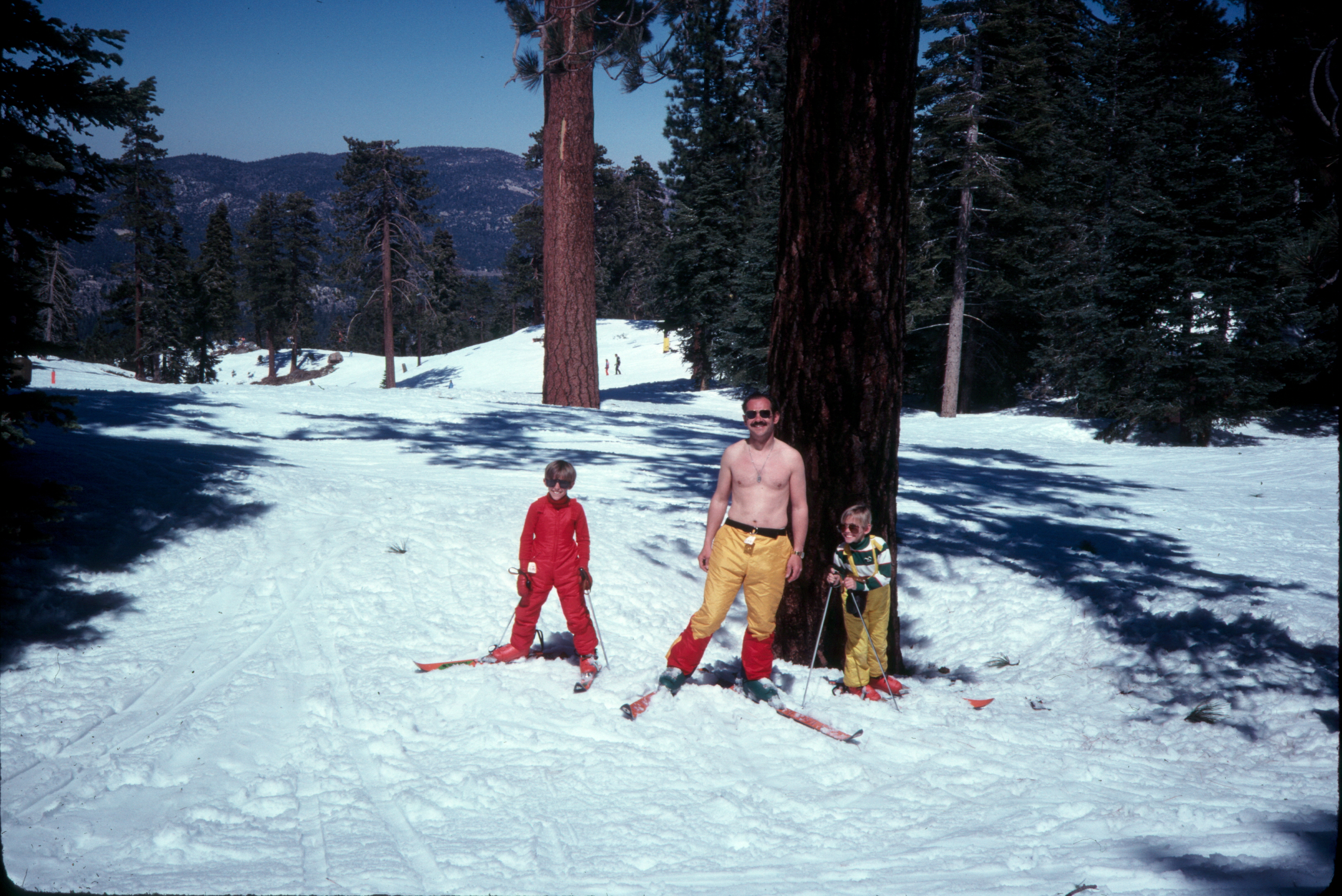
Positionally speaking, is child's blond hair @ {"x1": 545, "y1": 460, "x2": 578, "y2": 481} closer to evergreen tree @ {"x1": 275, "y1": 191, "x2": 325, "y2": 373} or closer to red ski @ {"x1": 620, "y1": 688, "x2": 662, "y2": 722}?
red ski @ {"x1": 620, "y1": 688, "x2": 662, "y2": 722}

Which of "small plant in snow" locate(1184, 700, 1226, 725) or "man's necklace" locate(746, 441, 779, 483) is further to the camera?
"small plant in snow" locate(1184, 700, 1226, 725)

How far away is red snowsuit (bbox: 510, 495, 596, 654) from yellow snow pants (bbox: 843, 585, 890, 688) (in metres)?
1.72

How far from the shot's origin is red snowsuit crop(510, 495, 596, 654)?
519 centimetres

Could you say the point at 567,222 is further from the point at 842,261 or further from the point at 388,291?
the point at 388,291

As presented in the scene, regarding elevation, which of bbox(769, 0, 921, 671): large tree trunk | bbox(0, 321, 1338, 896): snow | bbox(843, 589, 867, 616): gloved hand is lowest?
bbox(0, 321, 1338, 896): snow

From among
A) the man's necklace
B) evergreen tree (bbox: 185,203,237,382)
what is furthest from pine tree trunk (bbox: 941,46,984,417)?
evergreen tree (bbox: 185,203,237,382)

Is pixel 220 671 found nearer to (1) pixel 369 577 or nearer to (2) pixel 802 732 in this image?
(1) pixel 369 577

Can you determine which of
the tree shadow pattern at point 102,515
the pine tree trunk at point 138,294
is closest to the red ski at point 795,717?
the tree shadow pattern at point 102,515

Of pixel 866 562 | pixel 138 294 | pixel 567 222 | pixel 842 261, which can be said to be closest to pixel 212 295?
pixel 138 294

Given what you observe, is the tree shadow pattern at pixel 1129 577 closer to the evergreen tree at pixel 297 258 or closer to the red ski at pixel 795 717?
the red ski at pixel 795 717

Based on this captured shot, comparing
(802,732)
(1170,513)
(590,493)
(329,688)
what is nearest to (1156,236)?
(1170,513)

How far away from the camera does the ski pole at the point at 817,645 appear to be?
5.14 m

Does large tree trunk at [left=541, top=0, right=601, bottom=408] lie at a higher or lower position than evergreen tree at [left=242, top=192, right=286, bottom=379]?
lower

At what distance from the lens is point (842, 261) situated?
530 cm
